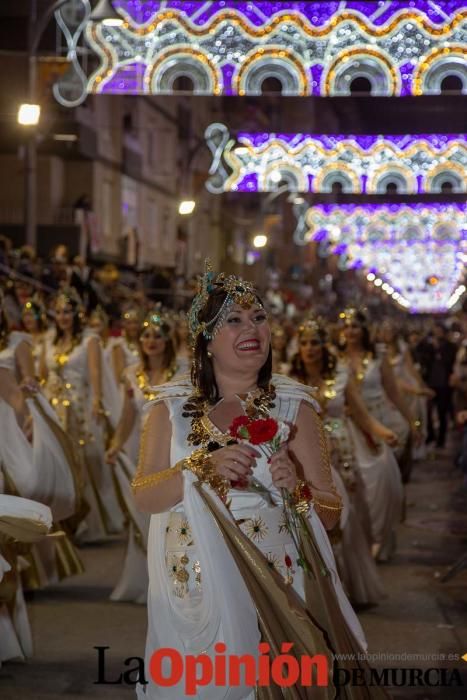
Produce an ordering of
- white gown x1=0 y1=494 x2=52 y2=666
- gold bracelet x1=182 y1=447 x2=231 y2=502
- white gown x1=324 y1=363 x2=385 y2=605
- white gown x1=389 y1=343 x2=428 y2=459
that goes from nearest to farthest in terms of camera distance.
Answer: gold bracelet x1=182 y1=447 x2=231 y2=502 < white gown x1=0 y1=494 x2=52 y2=666 < white gown x1=324 y1=363 x2=385 y2=605 < white gown x1=389 y1=343 x2=428 y2=459

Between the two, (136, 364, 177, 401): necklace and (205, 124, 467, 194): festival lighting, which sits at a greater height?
(205, 124, 467, 194): festival lighting

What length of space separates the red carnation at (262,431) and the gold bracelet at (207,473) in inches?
7.7

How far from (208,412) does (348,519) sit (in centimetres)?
455

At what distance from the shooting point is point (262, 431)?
478 centimetres

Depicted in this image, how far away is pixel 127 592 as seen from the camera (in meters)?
9.68

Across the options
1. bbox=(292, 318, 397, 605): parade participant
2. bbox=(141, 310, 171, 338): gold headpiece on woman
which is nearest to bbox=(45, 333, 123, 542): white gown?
bbox=(141, 310, 171, 338): gold headpiece on woman

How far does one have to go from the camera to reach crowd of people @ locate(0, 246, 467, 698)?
504 cm

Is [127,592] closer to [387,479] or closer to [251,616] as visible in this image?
[387,479]

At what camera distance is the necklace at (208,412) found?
201 inches

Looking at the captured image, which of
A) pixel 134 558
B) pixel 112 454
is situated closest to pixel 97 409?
pixel 112 454

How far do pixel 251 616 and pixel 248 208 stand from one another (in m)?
58.5

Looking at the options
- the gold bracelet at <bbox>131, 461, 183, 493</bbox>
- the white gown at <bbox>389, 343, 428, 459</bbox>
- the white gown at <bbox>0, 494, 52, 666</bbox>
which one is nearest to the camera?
the gold bracelet at <bbox>131, 461, 183, 493</bbox>

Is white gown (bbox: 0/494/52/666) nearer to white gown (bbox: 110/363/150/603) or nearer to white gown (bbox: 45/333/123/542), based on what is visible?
white gown (bbox: 110/363/150/603)

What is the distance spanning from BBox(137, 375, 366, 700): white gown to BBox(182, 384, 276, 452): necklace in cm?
3
